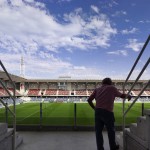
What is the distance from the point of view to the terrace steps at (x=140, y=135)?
4.42 meters

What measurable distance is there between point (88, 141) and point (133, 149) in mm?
2161

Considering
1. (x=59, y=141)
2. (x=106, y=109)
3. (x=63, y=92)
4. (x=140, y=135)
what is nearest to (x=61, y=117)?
(x=59, y=141)

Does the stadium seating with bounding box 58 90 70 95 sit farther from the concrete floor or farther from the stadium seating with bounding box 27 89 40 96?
the concrete floor

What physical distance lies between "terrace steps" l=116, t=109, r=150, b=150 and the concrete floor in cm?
94

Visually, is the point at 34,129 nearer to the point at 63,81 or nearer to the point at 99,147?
the point at 99,147

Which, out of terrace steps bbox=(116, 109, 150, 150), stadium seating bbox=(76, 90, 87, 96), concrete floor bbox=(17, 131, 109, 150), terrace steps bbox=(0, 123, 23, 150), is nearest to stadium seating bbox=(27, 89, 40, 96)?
stadium seating bbox=(76, 90, 87, 96)

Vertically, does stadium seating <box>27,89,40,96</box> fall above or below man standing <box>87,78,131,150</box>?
below

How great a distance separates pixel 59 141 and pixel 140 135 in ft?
9.21

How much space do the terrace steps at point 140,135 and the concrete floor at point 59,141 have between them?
945 mm

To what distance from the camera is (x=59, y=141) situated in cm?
713

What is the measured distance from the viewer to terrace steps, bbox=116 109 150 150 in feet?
14.5

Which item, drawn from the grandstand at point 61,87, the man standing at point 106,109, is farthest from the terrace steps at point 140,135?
the grandstand at point 61,87

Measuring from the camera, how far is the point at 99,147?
5.36 m

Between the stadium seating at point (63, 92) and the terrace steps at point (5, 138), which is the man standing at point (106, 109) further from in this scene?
the stadium seating at point (63, 92)
